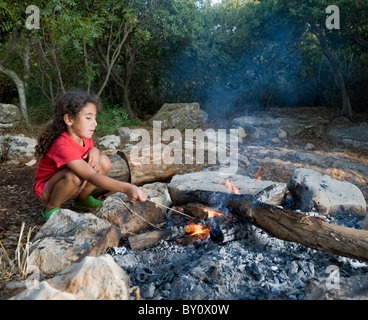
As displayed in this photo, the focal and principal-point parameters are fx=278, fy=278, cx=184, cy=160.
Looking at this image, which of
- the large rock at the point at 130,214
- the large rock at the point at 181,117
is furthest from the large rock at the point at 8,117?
the large rock at the point at 130,214

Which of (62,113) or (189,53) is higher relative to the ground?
(189,53)

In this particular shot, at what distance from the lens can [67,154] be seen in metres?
2.68

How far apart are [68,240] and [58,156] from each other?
91cm

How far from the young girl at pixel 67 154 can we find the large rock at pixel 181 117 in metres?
5.40

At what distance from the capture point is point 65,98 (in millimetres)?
2910

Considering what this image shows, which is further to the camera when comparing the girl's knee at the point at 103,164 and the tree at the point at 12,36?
the tree at the point at 12,36

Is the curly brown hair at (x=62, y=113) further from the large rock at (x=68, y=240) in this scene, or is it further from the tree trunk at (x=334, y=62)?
the tree trunk at (x=334, y=62)

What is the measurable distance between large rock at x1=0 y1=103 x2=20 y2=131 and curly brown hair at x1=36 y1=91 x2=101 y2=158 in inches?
176

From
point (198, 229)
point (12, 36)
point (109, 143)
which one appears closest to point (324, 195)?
point (198, 229)

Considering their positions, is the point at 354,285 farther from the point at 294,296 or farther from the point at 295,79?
the point at 295,79

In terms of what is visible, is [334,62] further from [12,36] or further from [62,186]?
[62,186]

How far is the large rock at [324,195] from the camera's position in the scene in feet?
9.91

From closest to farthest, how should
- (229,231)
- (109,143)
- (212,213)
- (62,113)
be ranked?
(229,231) < (212,213) < (62,113) < (109,143)

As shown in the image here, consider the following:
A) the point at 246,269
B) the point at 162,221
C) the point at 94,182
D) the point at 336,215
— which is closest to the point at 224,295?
the point at 246,269
